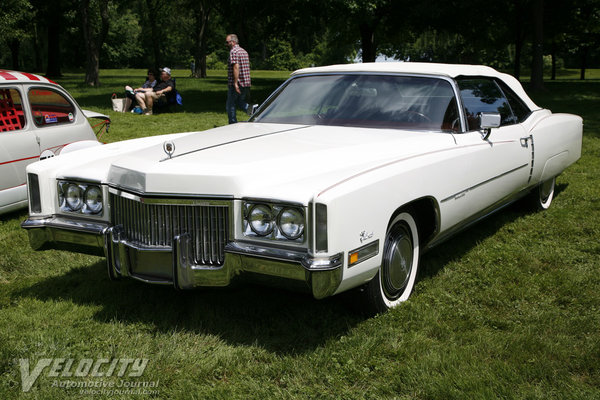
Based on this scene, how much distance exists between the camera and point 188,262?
338 cm

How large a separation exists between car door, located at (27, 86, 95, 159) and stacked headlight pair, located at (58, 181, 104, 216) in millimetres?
2685

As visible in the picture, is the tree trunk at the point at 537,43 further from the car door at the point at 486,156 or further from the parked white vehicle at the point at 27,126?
the parked white vehicle at the point at 27,126

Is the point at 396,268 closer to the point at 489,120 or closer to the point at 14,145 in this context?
the point at 489,120

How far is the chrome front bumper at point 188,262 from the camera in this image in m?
3.14

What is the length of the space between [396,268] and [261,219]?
1.05 meters

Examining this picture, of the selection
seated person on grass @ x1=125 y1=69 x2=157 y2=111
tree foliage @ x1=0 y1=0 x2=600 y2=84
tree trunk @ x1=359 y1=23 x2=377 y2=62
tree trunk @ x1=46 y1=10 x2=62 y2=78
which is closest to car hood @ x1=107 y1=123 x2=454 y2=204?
seated person on grass @ x1=125 y1=69 x2=157 y2=111

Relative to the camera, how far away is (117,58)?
61.8 metres

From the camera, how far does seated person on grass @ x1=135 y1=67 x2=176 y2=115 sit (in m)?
15.3

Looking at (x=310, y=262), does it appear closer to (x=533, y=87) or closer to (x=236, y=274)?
(x=236, y=274)

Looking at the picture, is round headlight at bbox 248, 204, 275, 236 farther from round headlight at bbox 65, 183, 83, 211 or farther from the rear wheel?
the rear wheel

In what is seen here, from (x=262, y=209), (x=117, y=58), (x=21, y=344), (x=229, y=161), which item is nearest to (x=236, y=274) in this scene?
(x=262, y=209)

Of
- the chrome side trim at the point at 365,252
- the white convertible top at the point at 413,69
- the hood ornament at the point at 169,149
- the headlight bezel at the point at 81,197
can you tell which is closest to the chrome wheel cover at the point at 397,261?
the chrome side trim at the point at 365,252

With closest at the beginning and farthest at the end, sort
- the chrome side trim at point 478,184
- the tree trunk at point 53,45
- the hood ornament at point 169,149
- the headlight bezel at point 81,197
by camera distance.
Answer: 1. the hood ornament at point 169,149
2. the headlight bezel at point 81,197
3. the chrome side trim at point 478,184
4. the tree trunk at point 53,45

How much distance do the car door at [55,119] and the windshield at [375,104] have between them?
285 centimetres
